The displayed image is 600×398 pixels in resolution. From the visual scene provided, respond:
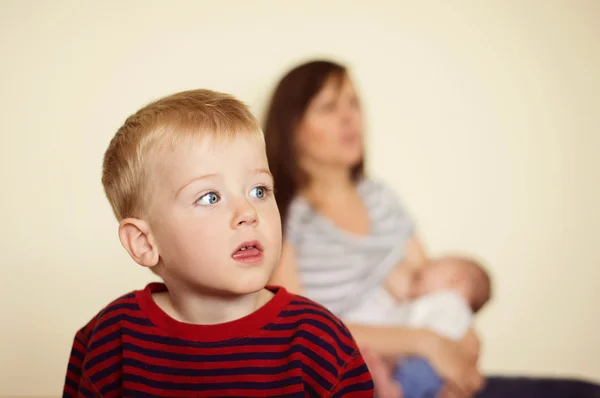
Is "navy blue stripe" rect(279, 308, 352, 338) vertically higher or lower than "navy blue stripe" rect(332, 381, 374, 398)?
higher

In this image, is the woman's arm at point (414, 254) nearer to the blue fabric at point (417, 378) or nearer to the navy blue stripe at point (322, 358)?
the blue fabric at point (417, 378)

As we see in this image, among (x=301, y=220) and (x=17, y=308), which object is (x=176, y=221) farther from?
(x=17, y=308)

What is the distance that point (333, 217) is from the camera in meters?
2.56

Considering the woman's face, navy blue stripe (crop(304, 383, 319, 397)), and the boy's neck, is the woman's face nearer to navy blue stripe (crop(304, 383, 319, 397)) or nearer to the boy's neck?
the boy's neck

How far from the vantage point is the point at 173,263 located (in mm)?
1210

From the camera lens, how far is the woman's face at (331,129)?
2523 mm

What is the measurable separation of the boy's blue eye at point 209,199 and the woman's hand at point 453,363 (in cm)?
142

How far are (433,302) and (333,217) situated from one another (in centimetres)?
46

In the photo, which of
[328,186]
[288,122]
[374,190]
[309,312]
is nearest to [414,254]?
[374,190]

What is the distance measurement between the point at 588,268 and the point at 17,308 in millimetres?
2320

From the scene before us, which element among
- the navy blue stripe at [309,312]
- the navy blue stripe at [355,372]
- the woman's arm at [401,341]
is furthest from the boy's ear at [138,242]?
the woman's arm at [401,341]

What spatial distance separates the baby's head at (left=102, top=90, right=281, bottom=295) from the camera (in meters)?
1.15

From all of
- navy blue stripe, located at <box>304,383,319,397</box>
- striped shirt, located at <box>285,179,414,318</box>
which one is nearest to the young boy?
navy blue stripe, located at <box>304,383,319,397</box>

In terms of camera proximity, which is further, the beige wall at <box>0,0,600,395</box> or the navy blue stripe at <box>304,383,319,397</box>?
the beige wall at <box>0,0,600,395</box>
